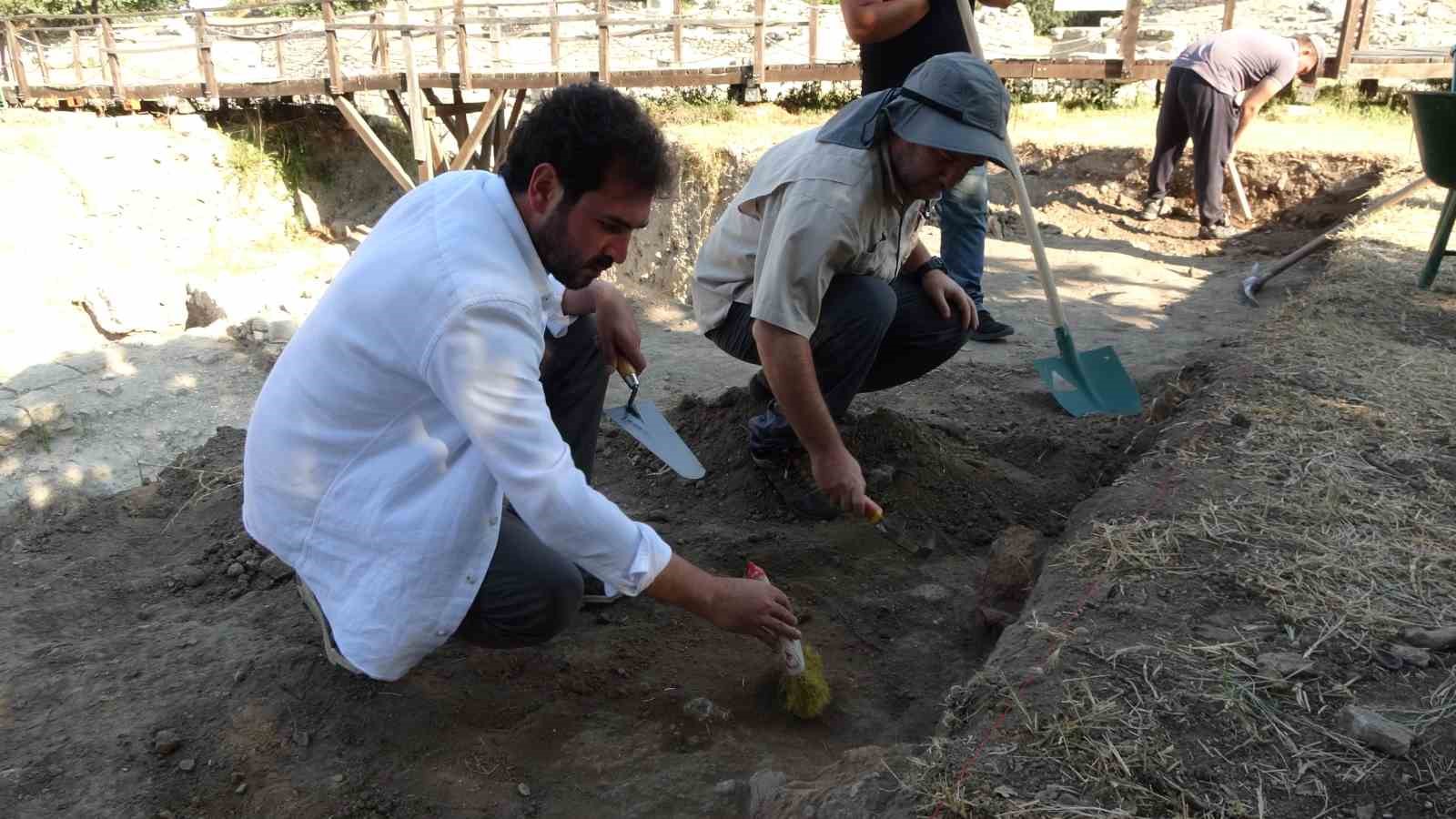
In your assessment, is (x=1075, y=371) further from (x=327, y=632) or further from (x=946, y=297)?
(x=327, y=632)

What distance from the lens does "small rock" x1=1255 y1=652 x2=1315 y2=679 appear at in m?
1.64

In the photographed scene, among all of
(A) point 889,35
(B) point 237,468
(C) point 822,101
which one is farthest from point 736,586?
(C) point 822,101

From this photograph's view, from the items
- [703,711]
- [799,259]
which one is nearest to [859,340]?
[799,259]

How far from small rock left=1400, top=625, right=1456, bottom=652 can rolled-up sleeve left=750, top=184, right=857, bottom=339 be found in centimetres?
128

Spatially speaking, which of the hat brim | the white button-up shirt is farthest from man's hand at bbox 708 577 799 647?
the hat brim

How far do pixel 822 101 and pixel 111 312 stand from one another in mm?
7729

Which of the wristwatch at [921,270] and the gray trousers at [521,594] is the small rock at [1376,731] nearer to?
the gray trousers at [521,594]

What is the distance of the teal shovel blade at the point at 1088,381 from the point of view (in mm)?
3303

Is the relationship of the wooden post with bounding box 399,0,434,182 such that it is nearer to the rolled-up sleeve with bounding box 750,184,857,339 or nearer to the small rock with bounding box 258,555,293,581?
the small rock with bounding box 258,555,293,581

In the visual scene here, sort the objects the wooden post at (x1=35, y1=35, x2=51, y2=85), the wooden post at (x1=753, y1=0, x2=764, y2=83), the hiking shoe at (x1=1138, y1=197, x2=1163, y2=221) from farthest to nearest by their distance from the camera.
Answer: the wooden post at (x1=35, y1=35, x2=51, y2=85), the wooden post at (x1=753, y1=0, x2=764, y2=83), the hiking shoe at (x1=1138, y1=197, x2=1163, y2=221)

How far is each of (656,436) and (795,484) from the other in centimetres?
65

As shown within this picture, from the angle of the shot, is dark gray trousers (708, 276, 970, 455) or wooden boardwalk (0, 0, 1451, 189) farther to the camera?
wooden boardwalk (0, 0, 1451, 189)

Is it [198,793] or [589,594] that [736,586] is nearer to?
[589,594]

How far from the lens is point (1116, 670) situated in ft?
5.50
